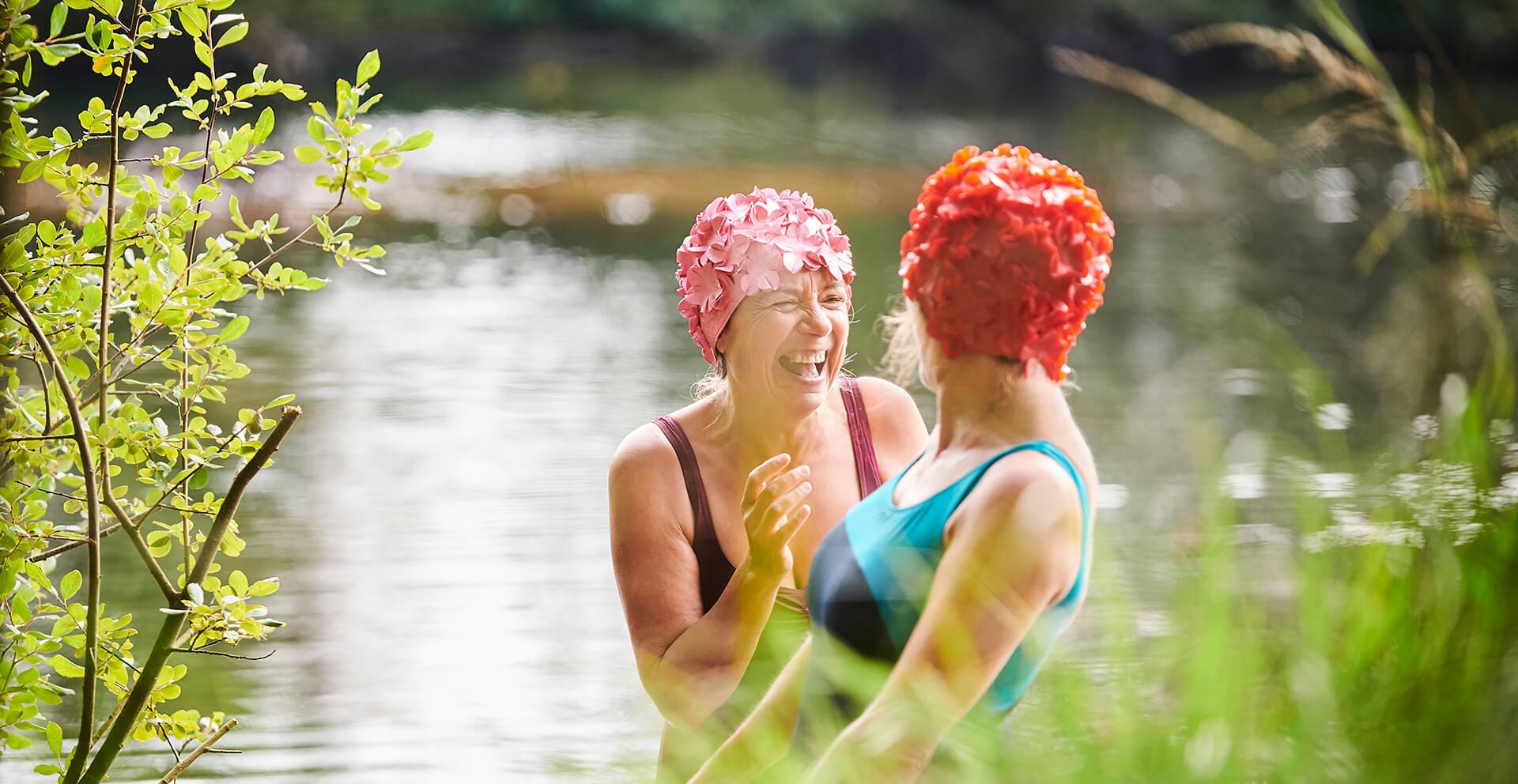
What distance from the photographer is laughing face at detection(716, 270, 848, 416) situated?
1.89 m

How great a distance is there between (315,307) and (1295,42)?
8153 millimetres

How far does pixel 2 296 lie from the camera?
71.3 inches

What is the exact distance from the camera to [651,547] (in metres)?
1.99

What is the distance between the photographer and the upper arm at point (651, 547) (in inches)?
76.9

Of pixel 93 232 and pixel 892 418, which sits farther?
pixel 892 418

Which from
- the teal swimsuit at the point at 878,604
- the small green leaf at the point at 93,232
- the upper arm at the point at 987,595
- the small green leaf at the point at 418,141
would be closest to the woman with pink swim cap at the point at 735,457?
the teal swimsuit at the point at 878,604

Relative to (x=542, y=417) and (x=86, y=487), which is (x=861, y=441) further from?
(x=542, y=417)

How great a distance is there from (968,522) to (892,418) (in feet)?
2.72

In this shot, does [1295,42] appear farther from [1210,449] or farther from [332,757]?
[332,757]

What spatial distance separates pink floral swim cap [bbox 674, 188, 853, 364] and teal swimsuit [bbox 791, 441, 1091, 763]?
0.45 m

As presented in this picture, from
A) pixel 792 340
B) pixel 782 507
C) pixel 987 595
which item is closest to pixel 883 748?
pixel 987 595

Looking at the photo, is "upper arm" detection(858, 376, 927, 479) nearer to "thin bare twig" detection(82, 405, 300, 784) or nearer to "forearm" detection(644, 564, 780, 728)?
"forearm" detection(644, 564, 780, 728)

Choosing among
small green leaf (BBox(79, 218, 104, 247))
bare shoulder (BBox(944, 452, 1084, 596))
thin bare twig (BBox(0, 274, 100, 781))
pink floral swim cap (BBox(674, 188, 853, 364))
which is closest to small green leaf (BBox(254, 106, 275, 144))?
small green leaf (BBox(79, 218, 104, 247))

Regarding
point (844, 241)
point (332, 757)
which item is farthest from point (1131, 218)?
point (844, 241)
